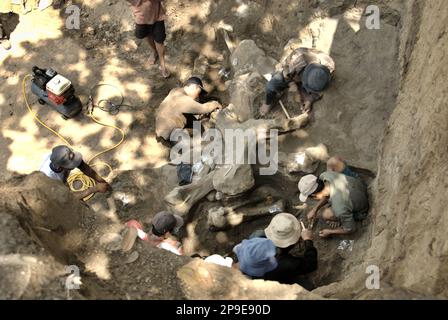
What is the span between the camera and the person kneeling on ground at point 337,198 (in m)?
4.59

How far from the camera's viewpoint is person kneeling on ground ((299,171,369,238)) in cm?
459

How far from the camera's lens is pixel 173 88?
670 centimetres

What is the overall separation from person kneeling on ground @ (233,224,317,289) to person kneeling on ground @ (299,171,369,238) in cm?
→ 56

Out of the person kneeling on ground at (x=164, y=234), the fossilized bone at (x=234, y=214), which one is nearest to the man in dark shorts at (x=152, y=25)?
the fossilized bone at (x=234, y=214)

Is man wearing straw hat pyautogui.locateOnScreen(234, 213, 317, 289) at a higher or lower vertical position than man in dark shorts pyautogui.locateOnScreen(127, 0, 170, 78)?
lower

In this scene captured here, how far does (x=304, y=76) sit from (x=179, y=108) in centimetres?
165

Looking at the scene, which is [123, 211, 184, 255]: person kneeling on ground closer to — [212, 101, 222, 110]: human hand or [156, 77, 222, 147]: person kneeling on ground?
[156, 77, 222, 147]: person kneeling on ground

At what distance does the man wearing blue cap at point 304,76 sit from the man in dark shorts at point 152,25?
1.82 m

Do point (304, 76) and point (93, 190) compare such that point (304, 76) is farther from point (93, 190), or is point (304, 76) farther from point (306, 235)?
point (93, 190)

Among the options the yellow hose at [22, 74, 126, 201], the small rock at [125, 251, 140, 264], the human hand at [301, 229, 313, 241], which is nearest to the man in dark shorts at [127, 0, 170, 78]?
the yellow hose at [22, 74, 126, 201]

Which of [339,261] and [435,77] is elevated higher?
[435,77]
